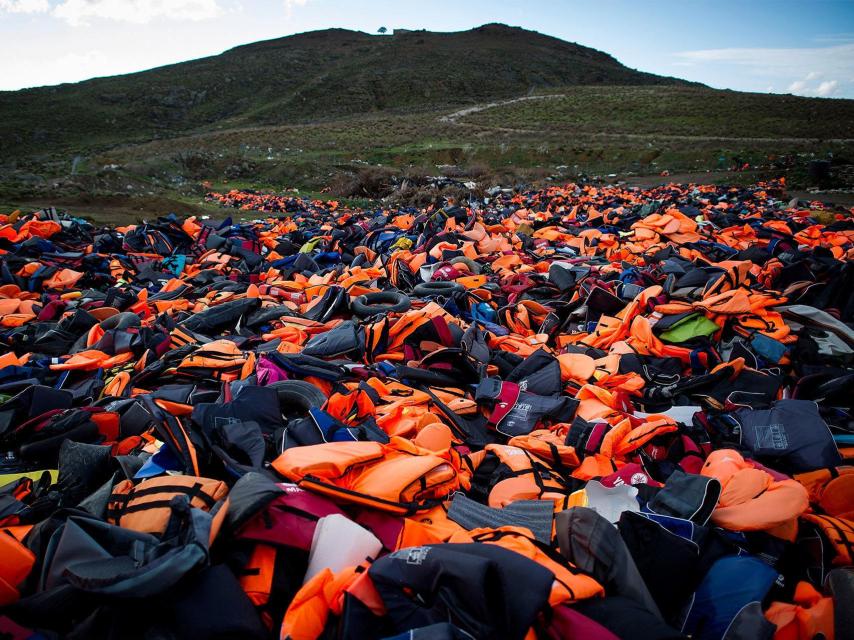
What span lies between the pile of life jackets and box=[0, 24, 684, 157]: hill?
53.3 metres

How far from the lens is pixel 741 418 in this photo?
327 cm

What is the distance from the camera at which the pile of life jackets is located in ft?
5.48

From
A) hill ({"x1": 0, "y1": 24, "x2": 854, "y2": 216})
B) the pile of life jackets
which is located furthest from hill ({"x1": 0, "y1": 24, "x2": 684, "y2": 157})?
the pile of life jackets

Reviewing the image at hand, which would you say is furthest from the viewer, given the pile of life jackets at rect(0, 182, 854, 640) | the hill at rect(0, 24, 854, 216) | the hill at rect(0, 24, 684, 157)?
the hill at rect(0, 24, 684, 157)

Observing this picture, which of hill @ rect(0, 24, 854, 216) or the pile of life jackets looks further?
hill @ rect(0, 24, 854, 216)

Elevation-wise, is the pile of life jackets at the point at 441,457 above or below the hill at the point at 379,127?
below

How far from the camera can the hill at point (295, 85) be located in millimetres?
50781

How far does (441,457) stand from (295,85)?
3138 inches

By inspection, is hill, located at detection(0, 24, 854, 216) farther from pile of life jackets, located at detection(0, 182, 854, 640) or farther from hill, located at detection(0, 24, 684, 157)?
pile of life jackets, located at detection(0, 182, 854, 640)

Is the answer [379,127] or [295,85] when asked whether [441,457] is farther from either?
[295,85]

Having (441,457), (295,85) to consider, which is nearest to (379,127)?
(295,85)

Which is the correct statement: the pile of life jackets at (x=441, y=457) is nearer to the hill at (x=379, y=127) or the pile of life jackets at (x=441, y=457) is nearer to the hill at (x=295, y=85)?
the hill at (x=379, y=127)

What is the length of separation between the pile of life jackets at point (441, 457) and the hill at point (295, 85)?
2100 inches

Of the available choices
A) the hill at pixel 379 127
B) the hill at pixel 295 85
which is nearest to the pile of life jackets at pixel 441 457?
the hill at pixel 379 127
